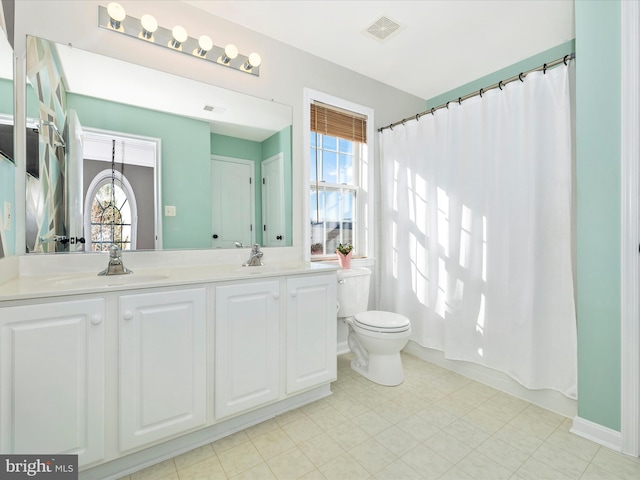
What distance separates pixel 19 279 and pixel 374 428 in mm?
1888

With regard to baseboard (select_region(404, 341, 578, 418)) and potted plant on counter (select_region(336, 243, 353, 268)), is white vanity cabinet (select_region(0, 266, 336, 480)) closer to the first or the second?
potted plant on counter (select_region(336, 243, 353, 268))

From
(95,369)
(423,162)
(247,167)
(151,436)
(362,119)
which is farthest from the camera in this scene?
(362,119)

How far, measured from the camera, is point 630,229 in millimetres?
1417

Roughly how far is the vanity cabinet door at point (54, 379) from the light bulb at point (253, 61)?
5.72 ft

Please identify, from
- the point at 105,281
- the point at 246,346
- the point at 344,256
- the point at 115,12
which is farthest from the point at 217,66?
the point at 246,346

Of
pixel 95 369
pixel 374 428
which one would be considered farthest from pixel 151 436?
pixel 374 428

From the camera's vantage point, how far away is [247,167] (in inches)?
82.2

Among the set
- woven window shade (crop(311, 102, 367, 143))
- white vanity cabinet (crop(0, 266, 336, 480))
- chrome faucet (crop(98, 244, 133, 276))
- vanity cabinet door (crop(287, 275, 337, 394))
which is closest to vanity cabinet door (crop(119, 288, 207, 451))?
white vanity cabinet (crop(0, 266, 336, 480))

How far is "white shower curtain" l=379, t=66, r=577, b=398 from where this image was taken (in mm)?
1769

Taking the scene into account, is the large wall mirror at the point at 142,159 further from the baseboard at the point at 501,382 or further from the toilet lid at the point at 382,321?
the baseboard at the point at 501,382

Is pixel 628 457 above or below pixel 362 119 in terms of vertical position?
below

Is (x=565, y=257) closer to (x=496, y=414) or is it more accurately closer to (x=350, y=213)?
(x=496, y=414)

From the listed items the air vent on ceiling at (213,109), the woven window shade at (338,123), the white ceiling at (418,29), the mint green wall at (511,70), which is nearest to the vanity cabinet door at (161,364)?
the air vent on ceiling at (213,109)

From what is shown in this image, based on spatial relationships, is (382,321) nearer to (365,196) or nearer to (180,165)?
(365,196)
